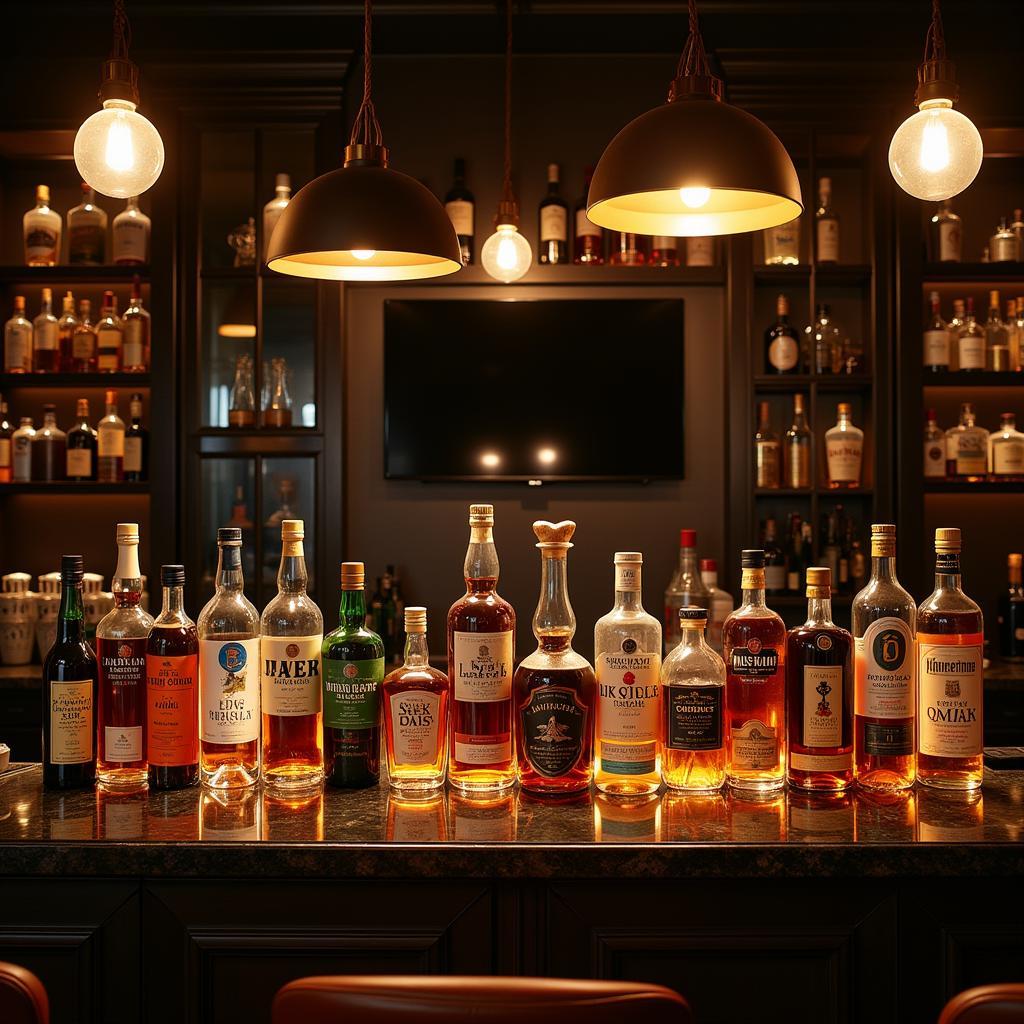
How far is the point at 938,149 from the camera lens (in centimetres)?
148

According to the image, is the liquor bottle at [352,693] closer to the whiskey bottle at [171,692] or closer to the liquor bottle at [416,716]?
the liquor bottle at [416,716]

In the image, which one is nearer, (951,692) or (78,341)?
(951,692)

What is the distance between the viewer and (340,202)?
1360 millimetres

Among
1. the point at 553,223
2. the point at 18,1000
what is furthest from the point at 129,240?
the point at 18,1000

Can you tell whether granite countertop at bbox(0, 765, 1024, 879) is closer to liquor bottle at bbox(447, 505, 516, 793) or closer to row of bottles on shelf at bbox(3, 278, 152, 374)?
liquor bottle at bbox(447, 505, 516, 793)

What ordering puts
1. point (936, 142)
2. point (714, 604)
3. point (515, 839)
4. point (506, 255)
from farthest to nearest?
point (714, 604)
point (506, 255)
point (936, 142)
point (515, 839)

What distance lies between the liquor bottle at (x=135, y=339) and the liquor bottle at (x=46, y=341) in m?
0.24

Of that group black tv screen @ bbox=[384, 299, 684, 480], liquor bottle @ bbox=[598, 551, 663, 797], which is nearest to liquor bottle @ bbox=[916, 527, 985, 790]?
liquor bottle @ bbox=[598, 551, 663, 797]

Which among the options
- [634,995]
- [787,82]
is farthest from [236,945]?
[787,82]

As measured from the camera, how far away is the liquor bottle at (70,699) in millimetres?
1251

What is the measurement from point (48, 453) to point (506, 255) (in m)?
1.77

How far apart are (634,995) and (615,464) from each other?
9.42 ft

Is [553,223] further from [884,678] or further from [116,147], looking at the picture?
[884,678]

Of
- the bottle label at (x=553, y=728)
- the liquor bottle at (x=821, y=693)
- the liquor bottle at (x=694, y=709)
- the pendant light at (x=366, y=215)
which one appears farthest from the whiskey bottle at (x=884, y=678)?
the pendant light at (x=366, y=215)
